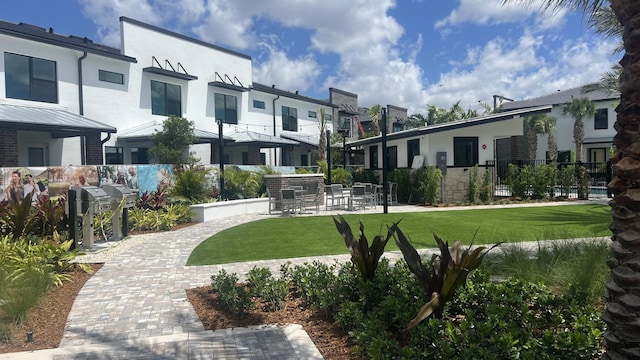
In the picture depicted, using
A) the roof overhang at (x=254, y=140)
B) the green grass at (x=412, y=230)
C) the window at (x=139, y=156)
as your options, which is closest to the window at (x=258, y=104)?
the roof overhang at (x=254, y=140)

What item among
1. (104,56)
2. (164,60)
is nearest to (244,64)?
(164,60)

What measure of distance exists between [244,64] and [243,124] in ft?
14.1

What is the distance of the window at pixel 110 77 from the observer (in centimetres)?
2056

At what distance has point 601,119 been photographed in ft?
115

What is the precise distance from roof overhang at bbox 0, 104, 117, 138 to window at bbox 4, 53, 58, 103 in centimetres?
59

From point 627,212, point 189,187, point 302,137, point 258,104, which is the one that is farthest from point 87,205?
point 302,137

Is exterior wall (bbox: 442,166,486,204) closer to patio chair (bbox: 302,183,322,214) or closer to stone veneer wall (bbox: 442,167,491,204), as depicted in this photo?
stone veneer wall (bbox: 442,167,491,204)

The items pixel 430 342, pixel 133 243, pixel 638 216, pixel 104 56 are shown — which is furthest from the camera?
pixel 104 56

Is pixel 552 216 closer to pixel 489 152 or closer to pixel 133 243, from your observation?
pixel 489 152

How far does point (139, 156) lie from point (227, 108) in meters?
7.34

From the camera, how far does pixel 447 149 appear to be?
18969 millimetres

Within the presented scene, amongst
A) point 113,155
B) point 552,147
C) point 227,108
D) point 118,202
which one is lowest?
point 118,202

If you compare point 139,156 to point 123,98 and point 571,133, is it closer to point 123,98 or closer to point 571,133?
point 123,98

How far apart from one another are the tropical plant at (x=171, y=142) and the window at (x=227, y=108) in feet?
21.7
